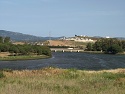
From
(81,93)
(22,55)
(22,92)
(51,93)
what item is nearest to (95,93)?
(81,93)

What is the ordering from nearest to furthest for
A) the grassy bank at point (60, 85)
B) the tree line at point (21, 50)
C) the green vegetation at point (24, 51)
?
the grassy bank at point (60, 85) < the green vegetation at point (24, 51) < the tree line at point (21, 50)

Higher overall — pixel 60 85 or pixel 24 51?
pixel 60 85

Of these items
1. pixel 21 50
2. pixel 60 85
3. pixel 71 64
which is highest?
pixel 60 85

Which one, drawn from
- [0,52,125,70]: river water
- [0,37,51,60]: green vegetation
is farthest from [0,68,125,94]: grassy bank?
[0,37,51,60]: green vegetation

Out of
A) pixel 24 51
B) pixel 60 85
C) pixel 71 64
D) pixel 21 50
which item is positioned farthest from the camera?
pixel 21 50

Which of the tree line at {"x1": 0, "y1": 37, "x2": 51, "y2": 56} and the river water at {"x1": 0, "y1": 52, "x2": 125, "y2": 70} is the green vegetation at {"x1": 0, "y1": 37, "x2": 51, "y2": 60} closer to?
the tree line at {"x1": 0, "y1": 37, "x2": 51, "y2": 56}

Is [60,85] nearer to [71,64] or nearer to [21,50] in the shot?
[71,64]

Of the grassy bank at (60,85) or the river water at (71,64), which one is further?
the river water at (71,64)

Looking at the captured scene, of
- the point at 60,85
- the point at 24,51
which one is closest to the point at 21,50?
the point at 24,51

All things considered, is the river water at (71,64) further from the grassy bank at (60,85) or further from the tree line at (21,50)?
the grassy bank at (60,85)

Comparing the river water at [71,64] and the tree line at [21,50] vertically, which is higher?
the tree line at [21,50]

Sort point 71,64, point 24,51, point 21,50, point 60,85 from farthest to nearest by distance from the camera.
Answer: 1. point 21,50
2. point 24,51
3. point 71,64
4. point 60,85

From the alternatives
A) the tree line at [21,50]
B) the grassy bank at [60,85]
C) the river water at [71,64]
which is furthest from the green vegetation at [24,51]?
the grassy bank at [60,85]

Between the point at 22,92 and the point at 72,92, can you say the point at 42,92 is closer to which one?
the point at 22,92
